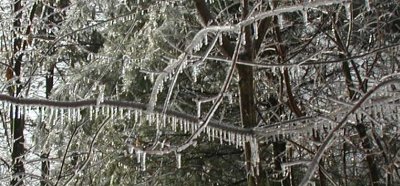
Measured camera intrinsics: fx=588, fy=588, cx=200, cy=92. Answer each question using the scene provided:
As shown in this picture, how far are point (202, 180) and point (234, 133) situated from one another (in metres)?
3.60

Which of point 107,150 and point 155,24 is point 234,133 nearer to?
point 155,24

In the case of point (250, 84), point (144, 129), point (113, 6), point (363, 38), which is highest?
point (113, 6)

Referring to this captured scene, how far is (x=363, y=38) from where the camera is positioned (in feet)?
18.9

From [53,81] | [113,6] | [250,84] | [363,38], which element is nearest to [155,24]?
[113,6]

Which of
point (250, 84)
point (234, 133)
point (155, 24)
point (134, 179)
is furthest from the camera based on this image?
point (134, 179)

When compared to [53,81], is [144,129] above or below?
below

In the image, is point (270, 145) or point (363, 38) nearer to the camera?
point (363, 38)

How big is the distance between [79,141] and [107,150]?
53 centimetres

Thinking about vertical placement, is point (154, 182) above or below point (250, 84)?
below

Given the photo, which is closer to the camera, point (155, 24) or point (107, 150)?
point (155, 24)

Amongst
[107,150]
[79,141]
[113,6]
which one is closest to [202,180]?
[107,150]

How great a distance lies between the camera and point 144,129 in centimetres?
607

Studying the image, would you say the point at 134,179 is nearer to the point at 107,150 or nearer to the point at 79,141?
the point at 107,150

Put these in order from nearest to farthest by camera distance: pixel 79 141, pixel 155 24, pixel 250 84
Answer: pixel 250 84 < pixel 155 24 < pixel 79 141
